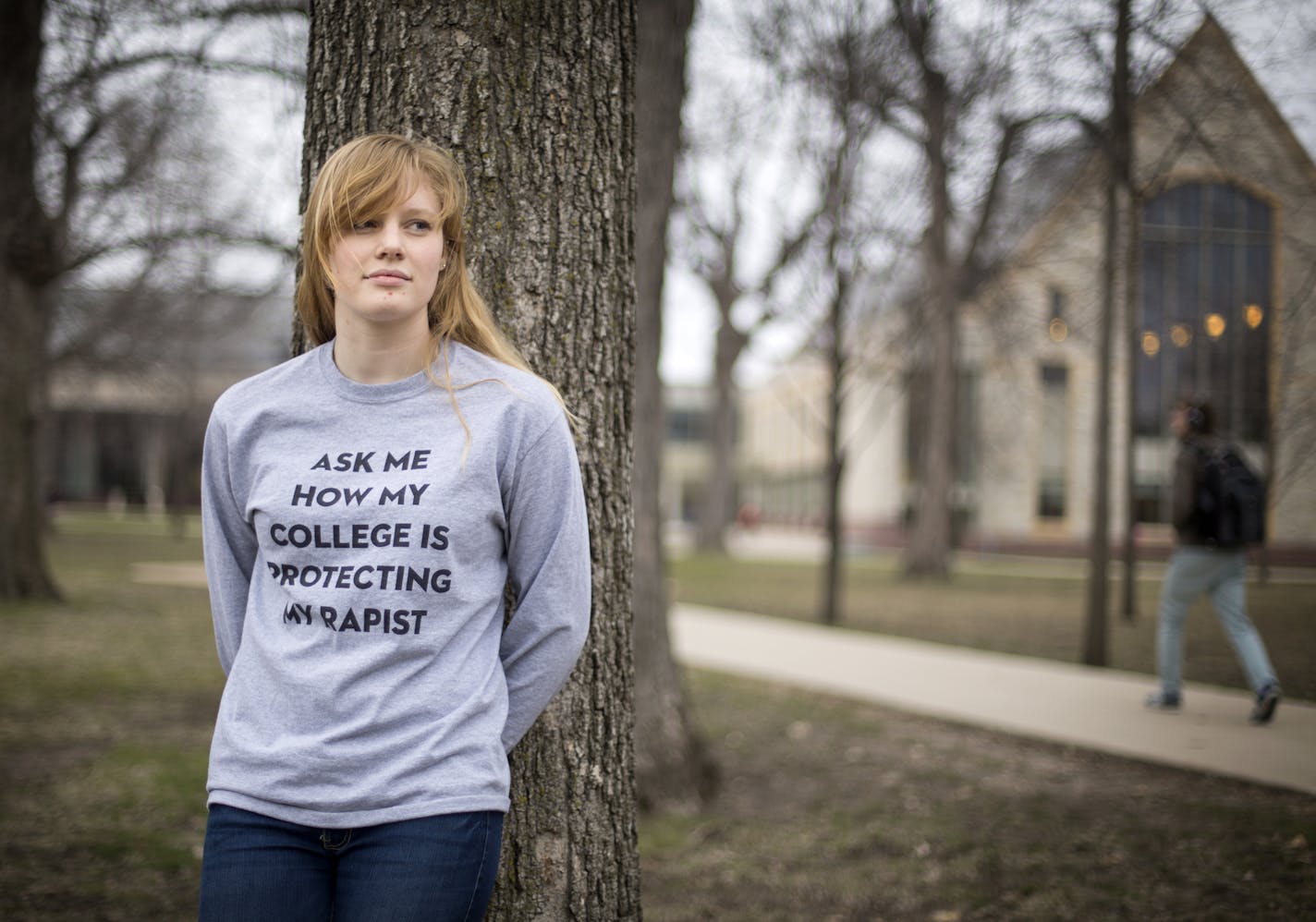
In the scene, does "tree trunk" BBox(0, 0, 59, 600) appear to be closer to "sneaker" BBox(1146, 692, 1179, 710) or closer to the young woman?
the young woman

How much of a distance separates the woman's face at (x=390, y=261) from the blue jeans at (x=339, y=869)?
87 centimetres

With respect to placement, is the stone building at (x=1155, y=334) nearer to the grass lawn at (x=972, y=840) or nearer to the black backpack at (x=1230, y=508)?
the black backpack at (x=1230, y=508)

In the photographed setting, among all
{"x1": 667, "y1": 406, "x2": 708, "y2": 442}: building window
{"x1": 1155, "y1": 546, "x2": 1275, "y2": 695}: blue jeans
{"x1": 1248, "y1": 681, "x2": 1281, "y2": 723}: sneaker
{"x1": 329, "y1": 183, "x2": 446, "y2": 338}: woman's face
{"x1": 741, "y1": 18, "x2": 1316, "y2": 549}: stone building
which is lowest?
{"x1": 1248, "y1": 681, "x2": 1281, "y2": 723}: sneaker

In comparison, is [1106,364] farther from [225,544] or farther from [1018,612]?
[225,544]

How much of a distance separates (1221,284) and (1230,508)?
13969 mm

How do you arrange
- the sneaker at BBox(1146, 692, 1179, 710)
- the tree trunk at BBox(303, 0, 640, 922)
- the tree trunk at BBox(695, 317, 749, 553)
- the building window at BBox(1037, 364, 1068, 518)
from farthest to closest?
the building window at BBox(1037, 364, 1068, 518) < the tree trunk at BBox(695, 317, 749, 553) < the sneaker at BBox(1146, 692, 1179, 710) < the tree trunk at BBox(303, 0, 640, 922)

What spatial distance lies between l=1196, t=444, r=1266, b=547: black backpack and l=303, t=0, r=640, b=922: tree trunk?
19.0 feet

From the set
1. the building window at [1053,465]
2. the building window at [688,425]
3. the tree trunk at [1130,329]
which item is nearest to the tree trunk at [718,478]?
the building window at [1053,465]

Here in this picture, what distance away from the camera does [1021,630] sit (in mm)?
13289

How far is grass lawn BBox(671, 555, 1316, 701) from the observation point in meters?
10.7

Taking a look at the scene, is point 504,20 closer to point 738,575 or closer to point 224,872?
point 224,872

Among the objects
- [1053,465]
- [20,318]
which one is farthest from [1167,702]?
[1053,465]

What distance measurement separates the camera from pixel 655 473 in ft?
20.5

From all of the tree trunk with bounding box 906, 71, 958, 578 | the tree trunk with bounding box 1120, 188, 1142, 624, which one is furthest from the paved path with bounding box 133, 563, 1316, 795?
the tree trunk with bounding box 906, 71, 958, 578
